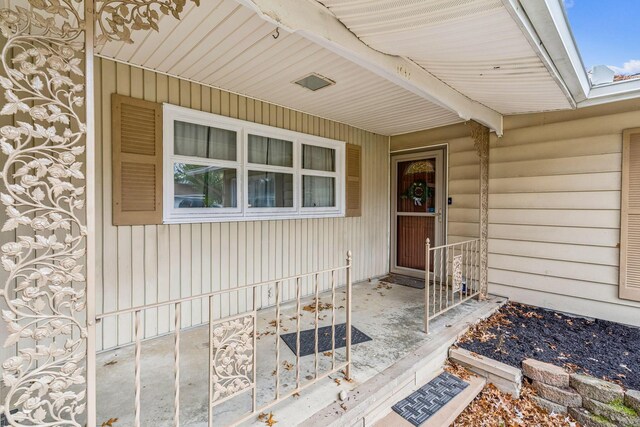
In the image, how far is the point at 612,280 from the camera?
3.32m

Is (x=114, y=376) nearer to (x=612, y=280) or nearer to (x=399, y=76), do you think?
(x=399, y=76)

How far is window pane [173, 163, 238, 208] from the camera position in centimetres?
307

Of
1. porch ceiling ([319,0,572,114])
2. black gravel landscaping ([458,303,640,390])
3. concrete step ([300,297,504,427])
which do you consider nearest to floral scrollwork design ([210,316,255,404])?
concrete step ([300,297,504,427])

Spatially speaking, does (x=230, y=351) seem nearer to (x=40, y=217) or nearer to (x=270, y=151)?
(x=40, y=217)

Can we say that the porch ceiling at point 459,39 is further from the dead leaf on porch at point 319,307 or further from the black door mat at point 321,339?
the dead leaf on porch at point 319,307

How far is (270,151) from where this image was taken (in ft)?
12.6

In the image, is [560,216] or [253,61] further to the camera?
[560,216]

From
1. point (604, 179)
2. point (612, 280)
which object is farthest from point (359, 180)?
point (612, 280)

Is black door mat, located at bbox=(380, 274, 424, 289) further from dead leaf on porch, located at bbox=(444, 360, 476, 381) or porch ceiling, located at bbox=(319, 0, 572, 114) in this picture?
porch ceiling, located at bbox=(319, 0, 572, 114)

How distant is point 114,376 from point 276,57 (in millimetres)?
2883

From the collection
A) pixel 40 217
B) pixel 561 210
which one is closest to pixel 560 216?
pixel 561 210

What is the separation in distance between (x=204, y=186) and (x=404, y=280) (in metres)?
3.53

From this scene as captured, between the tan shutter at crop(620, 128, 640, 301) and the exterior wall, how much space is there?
0.06m

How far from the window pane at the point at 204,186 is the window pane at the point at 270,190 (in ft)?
0.82
